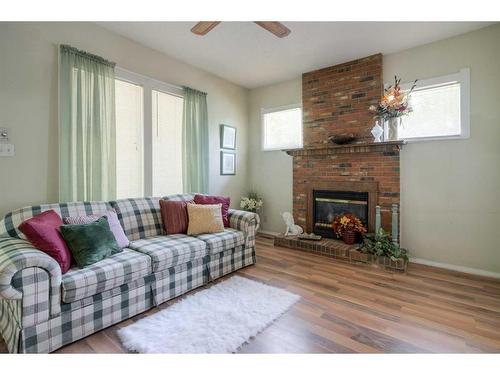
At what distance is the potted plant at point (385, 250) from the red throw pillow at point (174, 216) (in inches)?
90.1

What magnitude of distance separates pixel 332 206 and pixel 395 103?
1.67m

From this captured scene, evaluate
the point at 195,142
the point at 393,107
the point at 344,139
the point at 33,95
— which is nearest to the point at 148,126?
the point at 195,142

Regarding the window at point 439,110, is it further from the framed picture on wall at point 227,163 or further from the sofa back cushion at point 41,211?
the sofa back cushion at point 41,211

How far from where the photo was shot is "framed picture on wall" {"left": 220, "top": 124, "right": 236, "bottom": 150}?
4.45m

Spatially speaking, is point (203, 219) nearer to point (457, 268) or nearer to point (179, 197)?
point (179, 197)

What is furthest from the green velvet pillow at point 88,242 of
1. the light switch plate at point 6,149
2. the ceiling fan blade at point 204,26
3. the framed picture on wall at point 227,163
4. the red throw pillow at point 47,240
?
the framed picture on wall at point 227,163

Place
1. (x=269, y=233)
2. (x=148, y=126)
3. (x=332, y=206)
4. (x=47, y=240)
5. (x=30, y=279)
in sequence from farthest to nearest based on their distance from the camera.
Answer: (x=269, y=233) < (x=332, y=206) < (x=148, y=126) < (x=47, y=240) < (x=30, y=279)

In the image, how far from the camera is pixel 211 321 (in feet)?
6.52

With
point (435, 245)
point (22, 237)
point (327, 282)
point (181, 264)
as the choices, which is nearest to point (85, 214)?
point (22, 237)

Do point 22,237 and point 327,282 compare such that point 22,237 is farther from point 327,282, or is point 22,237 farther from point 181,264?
point 327,282

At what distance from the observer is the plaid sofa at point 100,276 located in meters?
1.57

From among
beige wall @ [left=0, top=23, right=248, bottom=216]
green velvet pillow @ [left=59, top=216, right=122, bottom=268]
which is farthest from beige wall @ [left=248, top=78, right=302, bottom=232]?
green velvet pillow @ [left=59, top=216, right=122, bottom=268]

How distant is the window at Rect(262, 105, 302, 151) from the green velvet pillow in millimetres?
3274

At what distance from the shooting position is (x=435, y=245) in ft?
10.6
